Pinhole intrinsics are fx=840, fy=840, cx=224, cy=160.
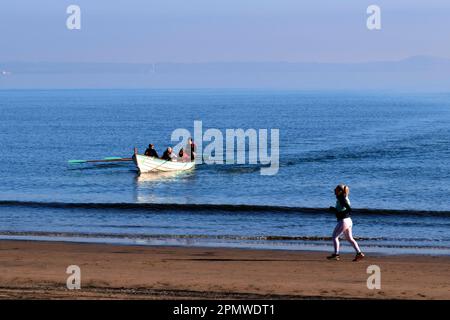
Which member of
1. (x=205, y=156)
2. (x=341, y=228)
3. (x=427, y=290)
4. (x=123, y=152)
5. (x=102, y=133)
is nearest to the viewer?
(x=427, y=290)

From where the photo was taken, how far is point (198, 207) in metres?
35.6

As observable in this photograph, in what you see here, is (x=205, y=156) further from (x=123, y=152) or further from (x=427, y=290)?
(x=427, y=290)

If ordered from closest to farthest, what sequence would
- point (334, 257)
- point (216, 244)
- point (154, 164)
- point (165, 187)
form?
1. point (334, 257)
2. point (216, 244)
3. point (165, 187)
4. point (154, 164)

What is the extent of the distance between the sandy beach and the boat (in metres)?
25.1

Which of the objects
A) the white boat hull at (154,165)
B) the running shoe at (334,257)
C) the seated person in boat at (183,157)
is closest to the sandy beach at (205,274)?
the running shoe at (334,257)

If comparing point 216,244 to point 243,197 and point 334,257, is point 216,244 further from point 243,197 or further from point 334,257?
point 243,197

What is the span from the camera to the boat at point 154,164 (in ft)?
161

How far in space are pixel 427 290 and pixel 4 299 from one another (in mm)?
8161

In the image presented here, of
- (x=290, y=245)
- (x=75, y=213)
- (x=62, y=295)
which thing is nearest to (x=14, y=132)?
(x=75, y=213)

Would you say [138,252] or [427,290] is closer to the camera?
[427,290]

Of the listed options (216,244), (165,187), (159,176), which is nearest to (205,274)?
(216,244)

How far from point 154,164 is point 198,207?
1437 cm

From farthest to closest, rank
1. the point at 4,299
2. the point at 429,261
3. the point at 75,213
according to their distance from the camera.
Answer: the point at 75,213, the point at 429,261, the point at 4,299
